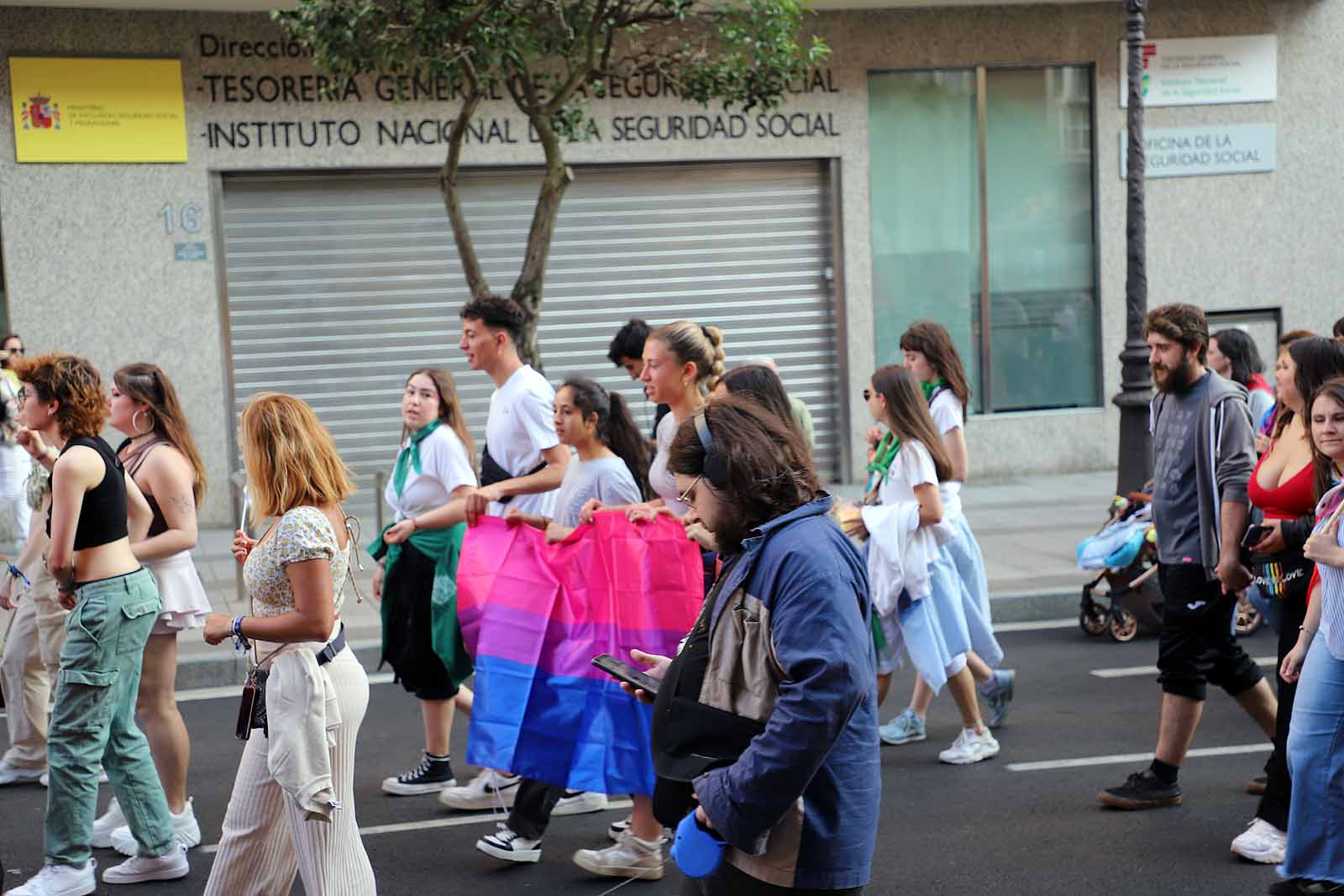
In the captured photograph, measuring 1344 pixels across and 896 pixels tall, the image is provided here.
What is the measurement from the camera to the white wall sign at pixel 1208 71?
1628cm

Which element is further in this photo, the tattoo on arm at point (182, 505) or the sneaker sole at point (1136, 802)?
the sneaker sole at point (1136, 802)

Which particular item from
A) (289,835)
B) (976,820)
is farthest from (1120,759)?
(289,835)

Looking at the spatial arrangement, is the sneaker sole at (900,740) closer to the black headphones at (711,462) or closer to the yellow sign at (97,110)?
the black headphones at (711,462)

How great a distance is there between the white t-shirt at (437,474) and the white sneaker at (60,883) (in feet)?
6.03

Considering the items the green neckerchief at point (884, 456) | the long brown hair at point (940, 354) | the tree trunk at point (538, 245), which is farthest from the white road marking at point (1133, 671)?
the tree trunk at point (538, 245)

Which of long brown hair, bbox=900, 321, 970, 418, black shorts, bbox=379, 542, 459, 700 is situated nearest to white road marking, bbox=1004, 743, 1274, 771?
long brown hair, bbox=900, 321, 970, 418

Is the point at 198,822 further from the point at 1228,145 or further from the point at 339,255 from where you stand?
the point at 1228,145

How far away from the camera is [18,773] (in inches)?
263

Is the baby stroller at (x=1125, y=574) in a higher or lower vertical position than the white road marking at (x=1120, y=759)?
higher

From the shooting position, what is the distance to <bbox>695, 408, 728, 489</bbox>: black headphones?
307 cm

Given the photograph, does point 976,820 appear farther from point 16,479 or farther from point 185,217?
point 185,217

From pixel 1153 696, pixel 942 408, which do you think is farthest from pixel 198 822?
pixel 1153 696

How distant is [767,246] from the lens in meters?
15.9

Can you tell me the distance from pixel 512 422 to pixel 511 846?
1.74 meters
